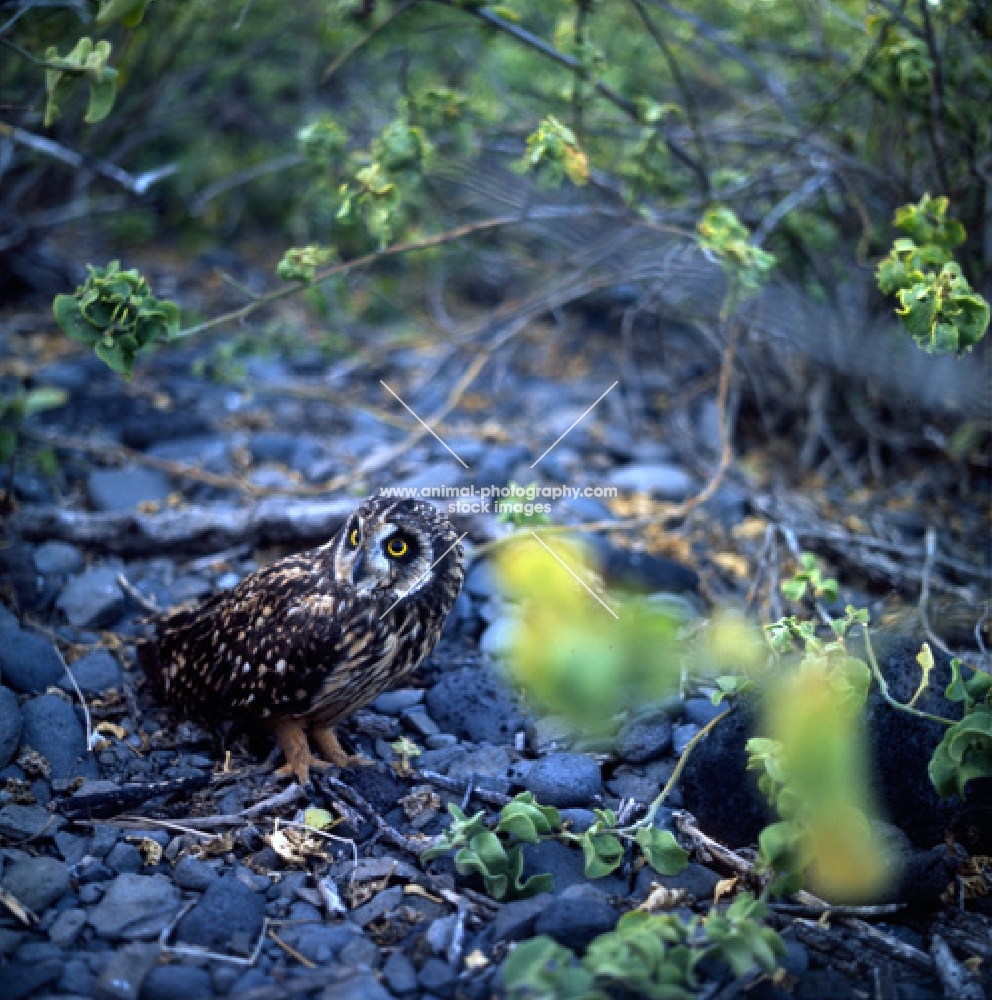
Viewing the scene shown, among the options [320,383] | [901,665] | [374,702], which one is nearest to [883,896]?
[901,665]

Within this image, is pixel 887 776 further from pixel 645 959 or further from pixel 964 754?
pixel 645 959

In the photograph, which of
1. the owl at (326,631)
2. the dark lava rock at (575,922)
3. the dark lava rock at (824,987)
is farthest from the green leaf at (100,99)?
the dark lava rock at (824,987)

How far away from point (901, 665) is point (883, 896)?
0.68 metres

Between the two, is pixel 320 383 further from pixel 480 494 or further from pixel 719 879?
pixel 719 879

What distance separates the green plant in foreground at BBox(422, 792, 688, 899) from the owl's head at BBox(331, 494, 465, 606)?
0.71m

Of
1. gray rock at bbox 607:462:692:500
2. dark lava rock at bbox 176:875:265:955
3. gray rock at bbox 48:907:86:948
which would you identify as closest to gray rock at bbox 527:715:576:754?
dark lava rock at bbox 176:875:265:955

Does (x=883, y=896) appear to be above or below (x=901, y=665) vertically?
below

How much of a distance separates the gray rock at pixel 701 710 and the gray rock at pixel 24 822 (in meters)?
2.05

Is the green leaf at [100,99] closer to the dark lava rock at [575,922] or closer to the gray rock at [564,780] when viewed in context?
the gray rock at [564,780]

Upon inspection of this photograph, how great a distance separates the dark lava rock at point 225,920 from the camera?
8.48ft

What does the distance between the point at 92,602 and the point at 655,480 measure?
2.83 m

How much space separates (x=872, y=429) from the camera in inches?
213

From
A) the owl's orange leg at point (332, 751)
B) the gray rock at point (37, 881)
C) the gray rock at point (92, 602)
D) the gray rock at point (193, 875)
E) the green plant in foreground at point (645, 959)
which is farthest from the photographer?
the gray rock at point (92, 602)

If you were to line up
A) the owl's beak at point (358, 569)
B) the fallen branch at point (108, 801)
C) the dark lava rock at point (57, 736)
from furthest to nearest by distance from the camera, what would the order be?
the dark lava rock at point (57, 736)
the owl's beak at point (358, 569)
the fallen branch at point (108, 801)
